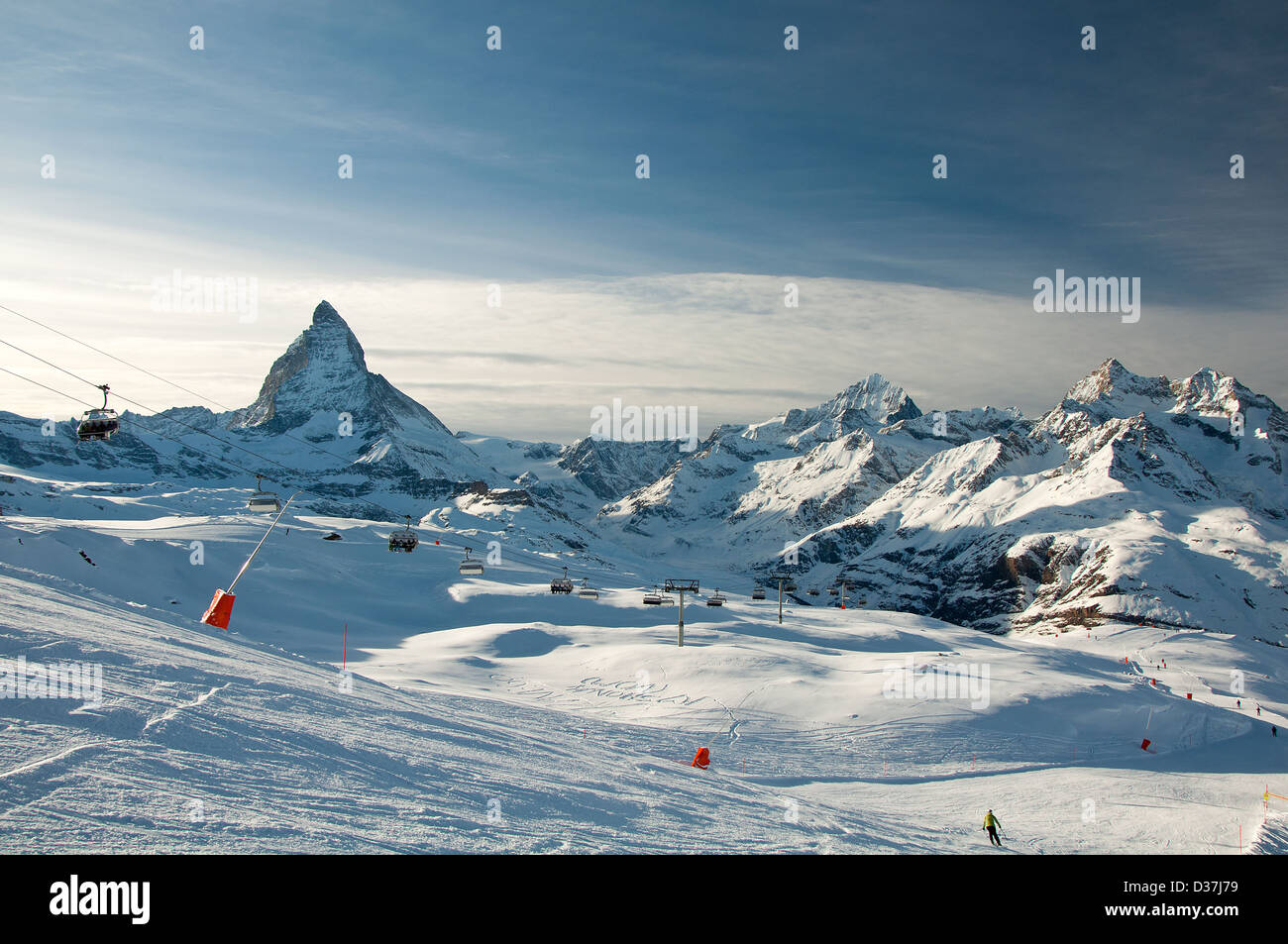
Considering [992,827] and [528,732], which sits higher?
[528,732]

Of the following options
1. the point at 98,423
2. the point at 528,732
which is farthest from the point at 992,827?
the point at 98,423

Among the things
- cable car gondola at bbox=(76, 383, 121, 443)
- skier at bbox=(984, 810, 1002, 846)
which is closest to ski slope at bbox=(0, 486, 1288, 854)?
skier at bbox=(984, 810, 1002, 846)

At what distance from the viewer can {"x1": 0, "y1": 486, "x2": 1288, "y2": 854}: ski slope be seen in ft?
33.0

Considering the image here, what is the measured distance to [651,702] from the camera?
40.9 m

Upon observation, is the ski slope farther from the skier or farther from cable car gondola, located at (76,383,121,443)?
cable car gondola, located at (76,383,121,443)

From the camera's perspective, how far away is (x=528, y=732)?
2217cm

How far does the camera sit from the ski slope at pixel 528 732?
396 inches

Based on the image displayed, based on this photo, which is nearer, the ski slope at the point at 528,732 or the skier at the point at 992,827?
the ski slope at the point at 528,732

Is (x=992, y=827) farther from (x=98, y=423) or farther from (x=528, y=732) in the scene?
(x=98, y=423)

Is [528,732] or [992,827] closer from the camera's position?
[992,827]

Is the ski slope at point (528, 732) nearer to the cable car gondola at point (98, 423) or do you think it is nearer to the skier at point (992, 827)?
the skier at point (992, 827)

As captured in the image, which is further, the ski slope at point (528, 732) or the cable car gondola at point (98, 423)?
the cable car gondola at point (98, 423)

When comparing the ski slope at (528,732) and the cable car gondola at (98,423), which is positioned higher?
the cable car gondola at (98,423)

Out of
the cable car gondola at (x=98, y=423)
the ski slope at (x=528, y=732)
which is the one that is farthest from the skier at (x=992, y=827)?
the cable car gondola at (x=98, y=423)
